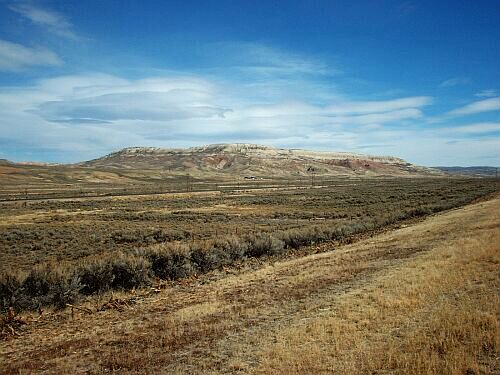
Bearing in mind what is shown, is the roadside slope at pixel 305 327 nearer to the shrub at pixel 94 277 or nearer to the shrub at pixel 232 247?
the shrub at pixel 94 277

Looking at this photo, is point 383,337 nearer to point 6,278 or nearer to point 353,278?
point 353,278

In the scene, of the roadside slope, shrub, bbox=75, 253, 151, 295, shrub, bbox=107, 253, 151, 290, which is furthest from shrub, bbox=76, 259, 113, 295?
the roadside slope

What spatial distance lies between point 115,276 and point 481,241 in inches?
595

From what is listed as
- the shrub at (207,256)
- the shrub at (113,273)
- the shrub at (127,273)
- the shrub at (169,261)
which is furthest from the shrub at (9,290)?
the shrub at (207,256)

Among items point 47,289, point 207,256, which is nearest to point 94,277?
point 47,289

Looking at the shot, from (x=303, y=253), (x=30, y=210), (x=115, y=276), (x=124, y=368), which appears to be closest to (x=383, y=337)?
(x=124, y=368)

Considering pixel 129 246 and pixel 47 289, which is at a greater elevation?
pixel 47 289

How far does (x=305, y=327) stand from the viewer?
1034 centimetres

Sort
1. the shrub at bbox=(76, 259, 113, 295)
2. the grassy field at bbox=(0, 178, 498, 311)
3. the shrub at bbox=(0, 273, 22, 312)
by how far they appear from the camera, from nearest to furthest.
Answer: the shrub at bbox=(0, 273, 22, 312)
the grassy field at bbox=(0, 178, 498, 311)
the shrub at bbox=(76, 259, 113, 295)

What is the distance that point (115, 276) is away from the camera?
17453mm

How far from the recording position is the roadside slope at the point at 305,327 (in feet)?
27.1

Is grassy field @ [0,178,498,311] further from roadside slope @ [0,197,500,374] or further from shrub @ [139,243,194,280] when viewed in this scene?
roadside slope @ [0,197,500,374]

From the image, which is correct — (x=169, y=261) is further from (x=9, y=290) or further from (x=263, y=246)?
(x=263, y=246)

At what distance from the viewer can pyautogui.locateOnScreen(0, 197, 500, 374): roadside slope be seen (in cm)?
827
